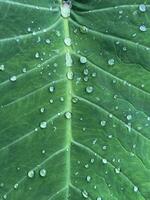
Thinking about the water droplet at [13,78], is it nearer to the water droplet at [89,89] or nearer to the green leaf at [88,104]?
the green leaf at [88,104]

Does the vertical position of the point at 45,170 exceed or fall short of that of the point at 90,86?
it falls short

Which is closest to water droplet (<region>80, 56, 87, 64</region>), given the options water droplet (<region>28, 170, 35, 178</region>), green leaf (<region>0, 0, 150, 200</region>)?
green leaf (<region>0, 0, 150, 200</region>)

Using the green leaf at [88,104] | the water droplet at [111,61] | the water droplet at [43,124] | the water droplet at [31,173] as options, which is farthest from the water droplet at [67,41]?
the water droplet at [31,173]

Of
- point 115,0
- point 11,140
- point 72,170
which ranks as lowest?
point 72,170

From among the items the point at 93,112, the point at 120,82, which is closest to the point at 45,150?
the point at 93,112

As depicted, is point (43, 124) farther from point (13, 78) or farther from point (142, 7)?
point (142, 7)

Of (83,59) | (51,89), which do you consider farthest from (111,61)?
(51,89)

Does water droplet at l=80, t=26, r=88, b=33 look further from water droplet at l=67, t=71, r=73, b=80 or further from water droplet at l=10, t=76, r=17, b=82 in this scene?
water droplet at l=10, t=76, r=17, b=82

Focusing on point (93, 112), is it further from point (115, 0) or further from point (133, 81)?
point (115, 0)
